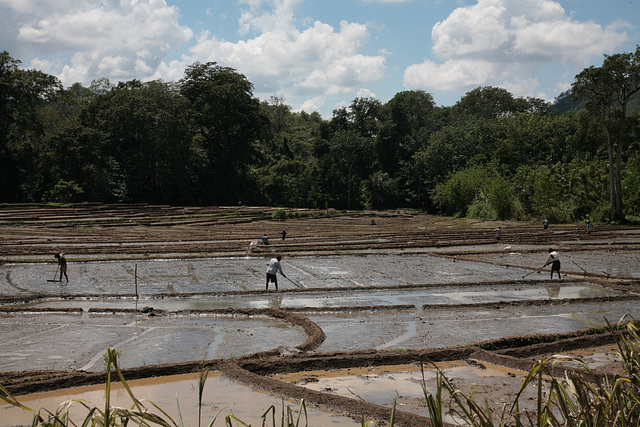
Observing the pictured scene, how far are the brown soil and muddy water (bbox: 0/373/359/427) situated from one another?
0.23 metres

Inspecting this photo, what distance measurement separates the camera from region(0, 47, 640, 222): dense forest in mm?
46000

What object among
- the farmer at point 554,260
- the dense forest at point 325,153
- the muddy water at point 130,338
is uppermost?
the dense forest at point 325,153

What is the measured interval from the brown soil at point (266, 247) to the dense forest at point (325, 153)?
6.80 meters

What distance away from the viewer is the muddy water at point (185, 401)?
721 cm

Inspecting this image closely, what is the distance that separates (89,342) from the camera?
11555 millimetres

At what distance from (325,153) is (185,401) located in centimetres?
6403

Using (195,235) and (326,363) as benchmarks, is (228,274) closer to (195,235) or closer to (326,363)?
(326,363)

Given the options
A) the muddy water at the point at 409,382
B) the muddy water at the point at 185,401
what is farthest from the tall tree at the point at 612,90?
the muddy water at the point at 185,401

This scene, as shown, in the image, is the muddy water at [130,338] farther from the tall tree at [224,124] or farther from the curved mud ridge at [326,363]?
the tall tree at [224,124]

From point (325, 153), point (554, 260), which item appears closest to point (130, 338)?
point (554, 260)

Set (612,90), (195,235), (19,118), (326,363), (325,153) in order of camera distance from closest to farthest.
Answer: (326,363) < (195,235) < (612,90) < (19,118) < (325,153)

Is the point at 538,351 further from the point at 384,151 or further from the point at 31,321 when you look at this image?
the point at 384,151

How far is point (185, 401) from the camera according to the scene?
799cm

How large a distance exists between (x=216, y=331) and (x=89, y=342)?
2.74m
